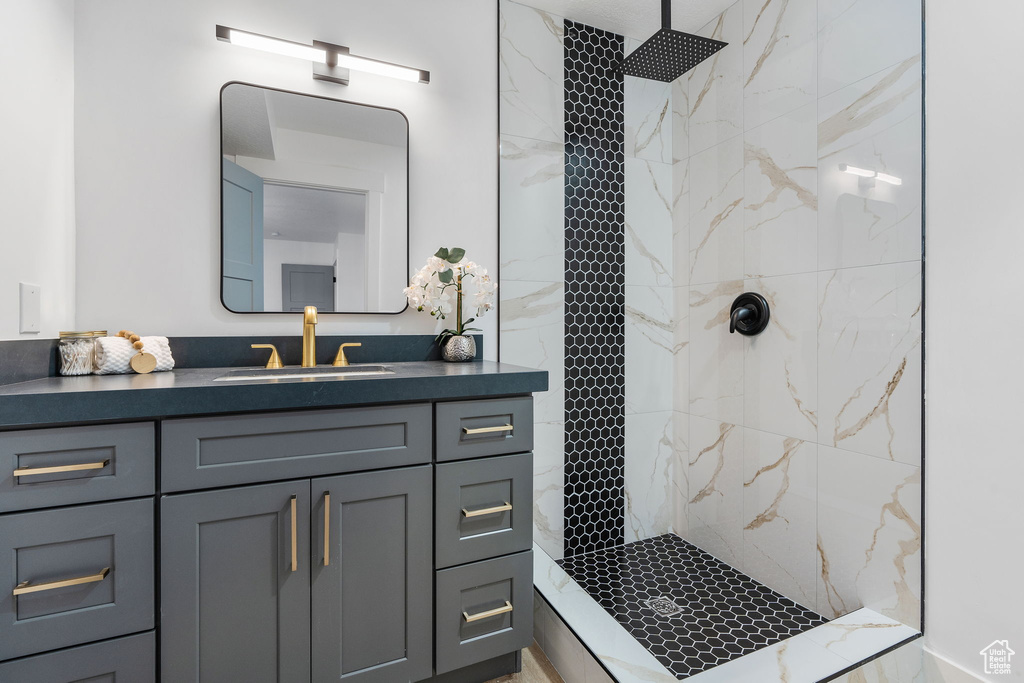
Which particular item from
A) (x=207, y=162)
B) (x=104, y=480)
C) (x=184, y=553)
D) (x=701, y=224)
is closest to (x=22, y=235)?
(x=207, y=162)

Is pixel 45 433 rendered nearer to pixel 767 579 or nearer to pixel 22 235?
pixel 22 235

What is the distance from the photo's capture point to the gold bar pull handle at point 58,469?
95cm

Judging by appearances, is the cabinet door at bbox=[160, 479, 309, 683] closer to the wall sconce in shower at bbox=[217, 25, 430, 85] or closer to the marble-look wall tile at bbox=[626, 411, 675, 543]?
the wall sconce in shower at bbox=[217, 25, 430, 85]

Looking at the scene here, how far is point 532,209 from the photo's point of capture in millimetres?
2053

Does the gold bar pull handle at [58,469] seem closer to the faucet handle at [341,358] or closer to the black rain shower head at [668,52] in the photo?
the faucet handle at [341,358]

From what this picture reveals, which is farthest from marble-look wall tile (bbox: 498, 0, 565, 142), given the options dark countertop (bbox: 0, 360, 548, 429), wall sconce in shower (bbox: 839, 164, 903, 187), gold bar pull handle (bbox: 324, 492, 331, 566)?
gold bar pull handle (bbox: 324, 492, 331, 566)

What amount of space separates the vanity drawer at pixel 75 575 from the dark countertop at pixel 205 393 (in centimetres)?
21

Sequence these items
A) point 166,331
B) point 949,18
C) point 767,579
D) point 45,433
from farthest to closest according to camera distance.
→ point 767,579 < point 166,331 < point 949,18 < point 45,433

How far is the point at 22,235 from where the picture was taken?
1.21 m

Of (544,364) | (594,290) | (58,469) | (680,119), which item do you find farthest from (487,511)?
(680,119)

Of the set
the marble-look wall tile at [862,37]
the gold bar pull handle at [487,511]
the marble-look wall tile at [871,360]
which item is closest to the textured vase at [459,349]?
the gold bar pull handle at [487,511]

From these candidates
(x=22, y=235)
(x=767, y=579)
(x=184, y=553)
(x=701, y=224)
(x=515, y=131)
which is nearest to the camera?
(x=184, y=553)

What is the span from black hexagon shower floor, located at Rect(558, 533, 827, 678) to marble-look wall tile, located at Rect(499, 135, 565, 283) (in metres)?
1.28

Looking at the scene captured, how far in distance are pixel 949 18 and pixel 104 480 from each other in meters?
2.48
